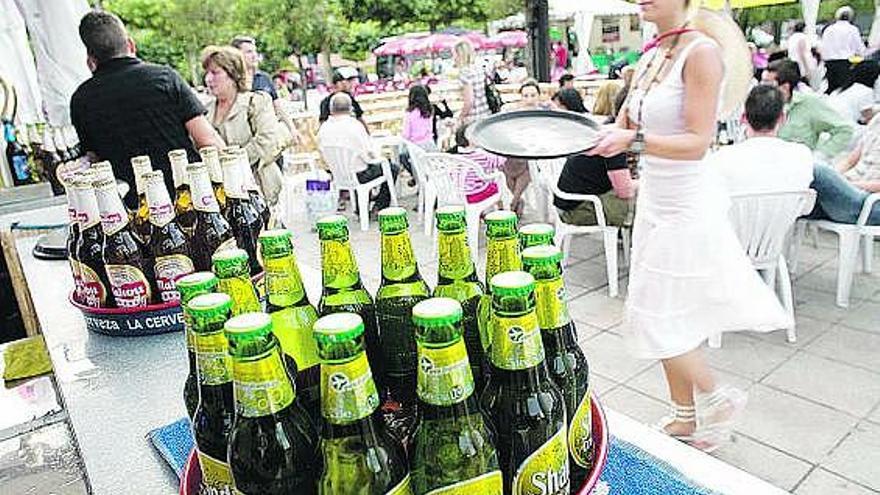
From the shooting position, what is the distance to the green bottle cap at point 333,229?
0.73 m

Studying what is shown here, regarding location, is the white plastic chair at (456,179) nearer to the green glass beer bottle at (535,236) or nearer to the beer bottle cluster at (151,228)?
the beer bottle cluster at (151,228)

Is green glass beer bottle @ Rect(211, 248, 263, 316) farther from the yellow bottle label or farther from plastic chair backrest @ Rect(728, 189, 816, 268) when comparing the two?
plastic chair backrest @ Rect(728, 189, 816, 268)

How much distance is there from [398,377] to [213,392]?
20cm

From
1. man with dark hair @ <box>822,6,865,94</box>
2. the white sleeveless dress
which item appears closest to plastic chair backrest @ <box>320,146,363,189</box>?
the white sleeveless dress

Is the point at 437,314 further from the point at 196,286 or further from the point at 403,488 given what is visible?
the point at 196,286

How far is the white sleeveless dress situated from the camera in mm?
1789

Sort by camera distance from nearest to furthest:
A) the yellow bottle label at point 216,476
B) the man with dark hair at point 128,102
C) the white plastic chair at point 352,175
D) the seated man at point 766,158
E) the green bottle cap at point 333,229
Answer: the yellow bottle label at point 216,476, the green bottle cap at point 333,229, the man with dark hair at point 128,102, the seated man at point 766,158, the white plastic chair at point 352,175

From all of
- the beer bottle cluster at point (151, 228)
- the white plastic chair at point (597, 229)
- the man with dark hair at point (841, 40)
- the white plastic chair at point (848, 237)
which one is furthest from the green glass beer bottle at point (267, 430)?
the man with dark hair at point (841, 40)

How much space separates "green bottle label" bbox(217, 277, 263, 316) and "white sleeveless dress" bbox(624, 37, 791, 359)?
1342 millimetres

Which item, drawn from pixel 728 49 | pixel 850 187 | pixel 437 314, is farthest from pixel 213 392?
pixel 850 187

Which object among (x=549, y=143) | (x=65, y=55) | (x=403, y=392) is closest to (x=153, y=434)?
(x=403, y=392)

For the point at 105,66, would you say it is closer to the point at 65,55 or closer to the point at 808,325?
the point at 65,55

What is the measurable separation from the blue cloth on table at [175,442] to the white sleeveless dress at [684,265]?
137cm

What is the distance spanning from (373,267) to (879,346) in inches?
102
